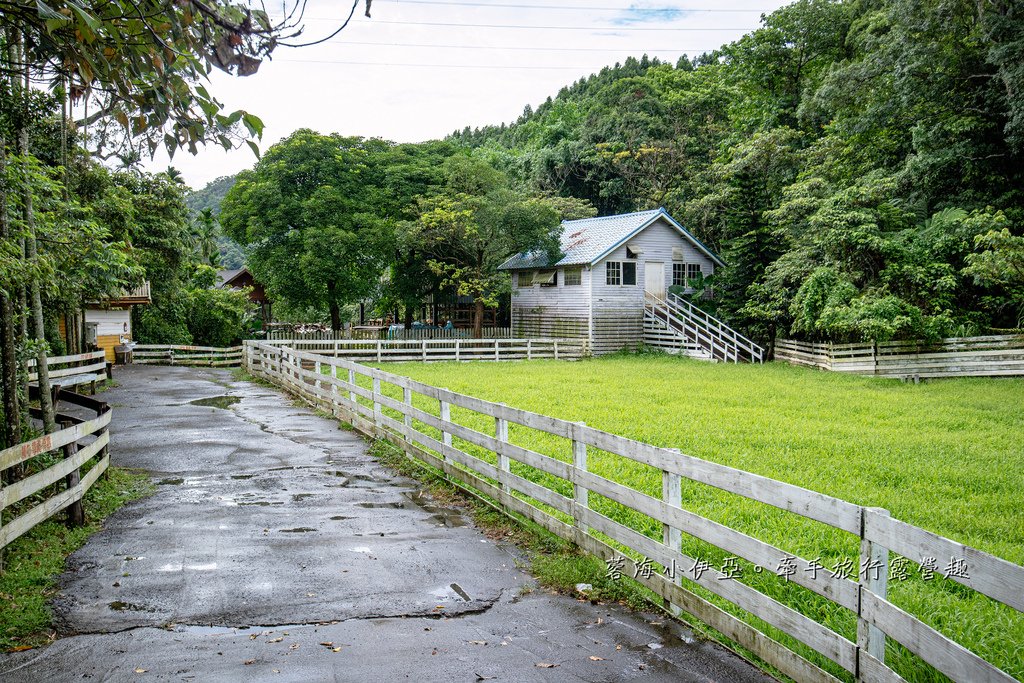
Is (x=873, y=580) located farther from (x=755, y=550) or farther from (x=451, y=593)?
(x=451, y=593)

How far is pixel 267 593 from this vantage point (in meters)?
5.88

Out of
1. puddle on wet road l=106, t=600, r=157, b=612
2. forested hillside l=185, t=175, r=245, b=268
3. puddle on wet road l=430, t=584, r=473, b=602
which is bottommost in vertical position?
puddle on wet road l=430, t=584, r=473, b=602

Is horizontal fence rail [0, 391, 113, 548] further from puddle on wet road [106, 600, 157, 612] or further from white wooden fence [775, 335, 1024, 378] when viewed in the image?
white wooden fence [775, 335, 1024, 378]

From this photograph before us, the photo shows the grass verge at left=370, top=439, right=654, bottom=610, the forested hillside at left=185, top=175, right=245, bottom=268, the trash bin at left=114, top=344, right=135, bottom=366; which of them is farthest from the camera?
the forested hillside at left=185, top=175, right=245, bottom=268

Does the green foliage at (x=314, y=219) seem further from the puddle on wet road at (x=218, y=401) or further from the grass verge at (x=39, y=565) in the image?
the grass verge at (x=39, y=565)

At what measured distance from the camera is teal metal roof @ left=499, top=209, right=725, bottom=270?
36112 millimetres

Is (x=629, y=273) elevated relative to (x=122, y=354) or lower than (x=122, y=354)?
elevated

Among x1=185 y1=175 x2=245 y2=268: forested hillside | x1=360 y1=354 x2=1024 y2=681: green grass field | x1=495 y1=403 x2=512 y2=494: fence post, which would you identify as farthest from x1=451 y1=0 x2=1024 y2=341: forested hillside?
x1=185 y1=175 x2=245 y2=268: forested hillside

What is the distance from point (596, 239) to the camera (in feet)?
123

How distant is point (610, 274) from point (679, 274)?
4.08 meters

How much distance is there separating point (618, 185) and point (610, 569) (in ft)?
155

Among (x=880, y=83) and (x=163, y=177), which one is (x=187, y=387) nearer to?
(x=163, y=177)

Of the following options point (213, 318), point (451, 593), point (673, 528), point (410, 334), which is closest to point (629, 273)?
point (410, 334)

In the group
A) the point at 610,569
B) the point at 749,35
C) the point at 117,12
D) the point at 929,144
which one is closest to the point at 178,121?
the point at 117,12
